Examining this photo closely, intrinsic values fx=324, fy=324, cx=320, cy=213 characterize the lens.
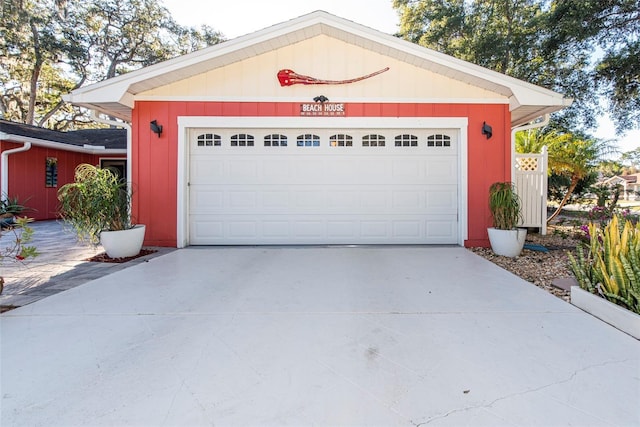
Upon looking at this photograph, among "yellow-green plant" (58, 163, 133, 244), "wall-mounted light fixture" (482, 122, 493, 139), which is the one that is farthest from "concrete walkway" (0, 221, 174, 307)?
"wall-mounted light fixture" (482, 122, 493, 139)

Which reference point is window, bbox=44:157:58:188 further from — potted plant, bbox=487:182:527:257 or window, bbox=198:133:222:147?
potted plant, bbox=487:182:527:257

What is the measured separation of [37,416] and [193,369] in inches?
28.6

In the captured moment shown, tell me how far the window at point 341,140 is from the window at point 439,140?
58.6 inches

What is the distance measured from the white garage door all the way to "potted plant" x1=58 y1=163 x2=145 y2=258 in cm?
124

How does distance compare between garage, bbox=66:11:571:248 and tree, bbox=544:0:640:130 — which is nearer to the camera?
garage, bbox=66:11:571:248

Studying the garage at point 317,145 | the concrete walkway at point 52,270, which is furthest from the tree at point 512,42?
the concrete walkway at point 52,270

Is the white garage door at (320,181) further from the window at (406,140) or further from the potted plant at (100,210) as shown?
the potted plant at (100,210)

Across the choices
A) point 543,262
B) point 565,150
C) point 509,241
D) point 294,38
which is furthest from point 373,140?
point 565,150

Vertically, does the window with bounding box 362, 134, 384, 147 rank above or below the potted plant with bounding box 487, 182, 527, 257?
above

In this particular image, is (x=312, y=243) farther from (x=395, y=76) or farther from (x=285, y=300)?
(x=395, y=76)

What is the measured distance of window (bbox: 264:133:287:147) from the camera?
20.0 ft

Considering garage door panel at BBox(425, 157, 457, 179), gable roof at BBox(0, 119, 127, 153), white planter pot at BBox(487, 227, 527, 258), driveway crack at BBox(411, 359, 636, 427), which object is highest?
gable roof at BBox(0, 119, 127, 153)

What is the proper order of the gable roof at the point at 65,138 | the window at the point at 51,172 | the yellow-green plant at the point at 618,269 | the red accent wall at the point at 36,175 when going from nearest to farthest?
the yellow-green plant at the point at 618,269 → the gable roof at the point at 65,138 → the red accent wall at the point at 36,175 → the window at the point at 51,172

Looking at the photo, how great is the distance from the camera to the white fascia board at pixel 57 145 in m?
8.73
